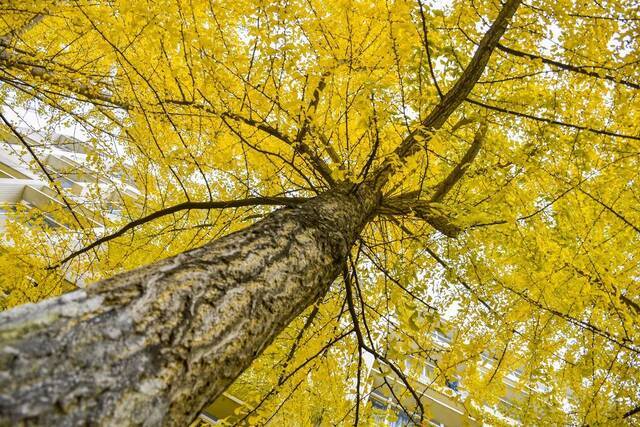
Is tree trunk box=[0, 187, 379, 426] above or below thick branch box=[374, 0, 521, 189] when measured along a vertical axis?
below

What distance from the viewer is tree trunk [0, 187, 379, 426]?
1.97ft

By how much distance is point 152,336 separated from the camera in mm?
783

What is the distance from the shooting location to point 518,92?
3572 mm

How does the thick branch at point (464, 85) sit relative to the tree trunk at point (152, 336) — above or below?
above

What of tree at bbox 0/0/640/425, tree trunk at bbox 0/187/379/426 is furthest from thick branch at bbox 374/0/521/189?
tree trunk at bbox 0/187/379/426

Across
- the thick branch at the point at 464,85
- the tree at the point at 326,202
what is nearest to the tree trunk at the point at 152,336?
the tree at the point at 326,202

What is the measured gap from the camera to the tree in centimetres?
76

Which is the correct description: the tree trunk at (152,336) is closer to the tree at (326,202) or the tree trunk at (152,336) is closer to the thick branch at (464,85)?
the tree at (326,202)

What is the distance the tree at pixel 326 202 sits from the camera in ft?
2.50

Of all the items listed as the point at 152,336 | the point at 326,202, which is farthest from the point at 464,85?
the point at 152,336

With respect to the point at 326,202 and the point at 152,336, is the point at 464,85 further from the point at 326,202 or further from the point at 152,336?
the point at 152,336

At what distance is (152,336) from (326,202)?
1.34 m

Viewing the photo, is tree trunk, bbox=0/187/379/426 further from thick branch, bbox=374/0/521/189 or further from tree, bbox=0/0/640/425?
thick branch, bbox=374/0/521/189

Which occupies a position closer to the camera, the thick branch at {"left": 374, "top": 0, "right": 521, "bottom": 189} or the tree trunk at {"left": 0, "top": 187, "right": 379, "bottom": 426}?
the tree trunk at {"left": 0, "top": 187, "right": 379, "bottom": 426}
